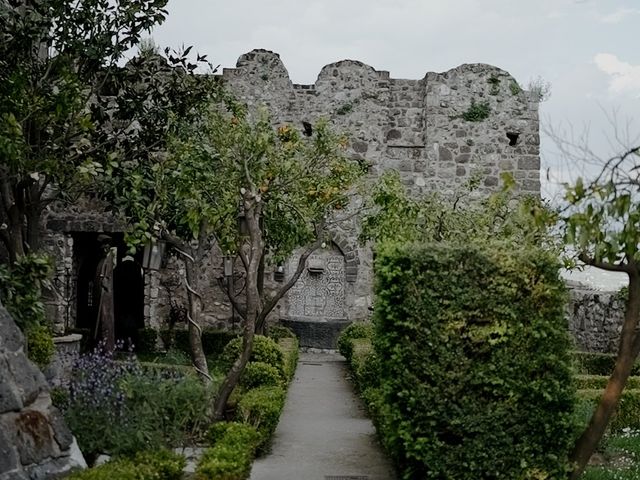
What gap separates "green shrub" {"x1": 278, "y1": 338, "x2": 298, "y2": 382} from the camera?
468 inches

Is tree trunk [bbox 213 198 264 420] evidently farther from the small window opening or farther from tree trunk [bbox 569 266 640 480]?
the small window opening

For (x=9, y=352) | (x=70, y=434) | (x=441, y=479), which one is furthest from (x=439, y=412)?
(x=9, y=352)

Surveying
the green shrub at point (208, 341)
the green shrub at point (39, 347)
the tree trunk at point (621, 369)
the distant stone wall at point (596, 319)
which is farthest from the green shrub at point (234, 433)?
the green shrub at point (208, 341)

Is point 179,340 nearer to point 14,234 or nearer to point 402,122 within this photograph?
point 14,234

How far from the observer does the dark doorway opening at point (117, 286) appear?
57.1ft

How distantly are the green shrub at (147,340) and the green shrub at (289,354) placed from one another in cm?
242

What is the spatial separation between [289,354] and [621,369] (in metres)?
7.29

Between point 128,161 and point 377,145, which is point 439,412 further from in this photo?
point 377,145

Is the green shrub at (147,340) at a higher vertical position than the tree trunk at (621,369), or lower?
lower

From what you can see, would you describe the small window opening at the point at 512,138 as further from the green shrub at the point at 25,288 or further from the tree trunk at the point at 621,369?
the tree trunk at the point at 621,369

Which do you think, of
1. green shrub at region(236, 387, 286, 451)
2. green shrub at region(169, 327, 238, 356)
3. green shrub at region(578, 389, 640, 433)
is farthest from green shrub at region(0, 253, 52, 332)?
green shrub at region(169, 327, 238, 356)

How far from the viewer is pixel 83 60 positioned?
1109cm

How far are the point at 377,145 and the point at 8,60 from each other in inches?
359

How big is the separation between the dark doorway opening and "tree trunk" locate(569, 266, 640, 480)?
1021 cm
